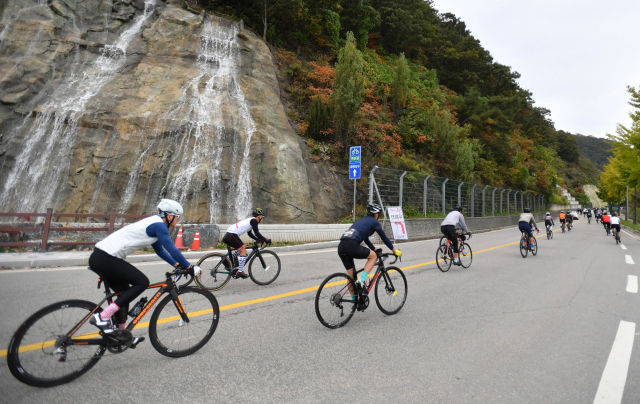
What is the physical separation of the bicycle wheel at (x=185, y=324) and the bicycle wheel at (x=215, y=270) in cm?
286

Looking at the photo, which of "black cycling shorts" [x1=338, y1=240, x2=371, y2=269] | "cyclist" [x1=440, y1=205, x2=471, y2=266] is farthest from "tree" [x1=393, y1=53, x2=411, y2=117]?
"black cycling shorts" [x1=338, y1=240, x2=371, y2=269]

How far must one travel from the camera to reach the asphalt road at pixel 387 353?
3.06m

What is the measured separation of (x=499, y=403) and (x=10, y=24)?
31634mm

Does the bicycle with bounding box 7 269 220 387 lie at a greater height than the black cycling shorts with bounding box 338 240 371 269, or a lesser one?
lesser

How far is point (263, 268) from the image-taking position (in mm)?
7543

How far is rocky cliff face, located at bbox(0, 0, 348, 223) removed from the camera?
16656 mm

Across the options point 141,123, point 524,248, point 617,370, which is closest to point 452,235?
point 524,248

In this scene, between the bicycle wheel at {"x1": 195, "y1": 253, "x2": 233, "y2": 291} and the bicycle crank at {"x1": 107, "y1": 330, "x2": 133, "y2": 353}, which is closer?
the bicycle crank at {"x1": 107, "y1": 330, "x2": 133, "y2": 353}

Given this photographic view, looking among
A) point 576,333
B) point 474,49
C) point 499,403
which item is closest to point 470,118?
point 474,49

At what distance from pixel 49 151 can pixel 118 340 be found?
1808 centimetres

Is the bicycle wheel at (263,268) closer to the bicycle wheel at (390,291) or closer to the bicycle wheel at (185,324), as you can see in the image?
the bicycle wheel at (390,291)

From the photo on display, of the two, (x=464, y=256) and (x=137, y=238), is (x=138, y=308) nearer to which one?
(x=137, y=238)

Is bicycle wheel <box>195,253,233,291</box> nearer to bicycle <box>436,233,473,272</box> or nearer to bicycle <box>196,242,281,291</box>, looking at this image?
bicycle <box>196,242,281,291</box>

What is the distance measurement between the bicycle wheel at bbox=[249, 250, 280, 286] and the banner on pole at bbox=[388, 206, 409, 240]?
10.4 m
